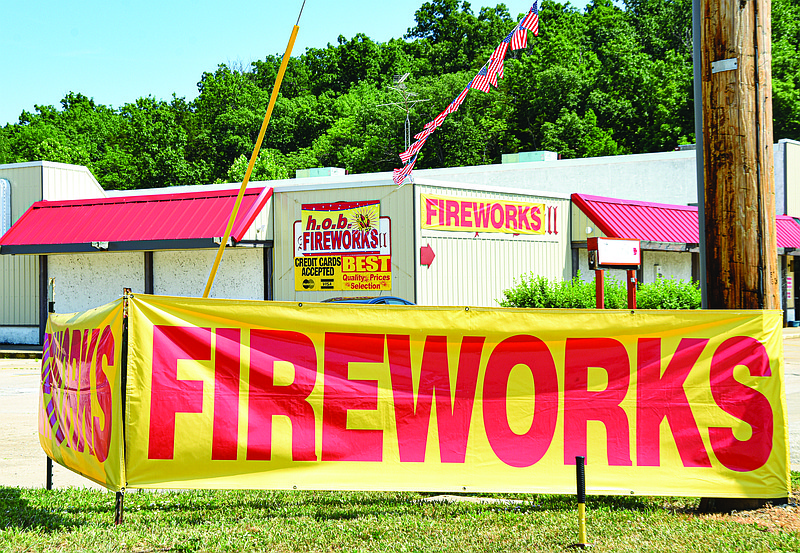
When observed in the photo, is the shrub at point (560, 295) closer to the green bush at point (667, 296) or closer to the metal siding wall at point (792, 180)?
the green bush at point (667, 296)

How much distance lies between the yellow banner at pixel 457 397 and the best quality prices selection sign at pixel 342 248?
14.5 meters

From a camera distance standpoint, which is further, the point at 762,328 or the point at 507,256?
the point at 507,256

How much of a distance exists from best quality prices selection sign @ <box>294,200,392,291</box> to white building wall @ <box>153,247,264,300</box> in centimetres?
157

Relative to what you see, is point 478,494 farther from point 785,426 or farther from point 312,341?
point 785,426

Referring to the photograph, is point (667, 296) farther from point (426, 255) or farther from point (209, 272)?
point (209, 272)

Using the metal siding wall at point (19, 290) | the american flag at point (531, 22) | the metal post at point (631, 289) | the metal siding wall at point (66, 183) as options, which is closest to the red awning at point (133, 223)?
the metal siding wall at point (66, 183)

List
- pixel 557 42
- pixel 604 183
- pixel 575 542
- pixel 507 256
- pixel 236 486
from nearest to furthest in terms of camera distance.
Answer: pixel 575 542
pixel 236 486
pixel 507 256
pixel 604 183
pixel 557 42

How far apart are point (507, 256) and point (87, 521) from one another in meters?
17.5

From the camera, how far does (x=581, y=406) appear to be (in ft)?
21.5

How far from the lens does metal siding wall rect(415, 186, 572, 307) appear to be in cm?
2119

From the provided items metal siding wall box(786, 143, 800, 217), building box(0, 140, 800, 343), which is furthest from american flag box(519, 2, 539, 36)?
metal siding wall box(786, 143, 800, 217)

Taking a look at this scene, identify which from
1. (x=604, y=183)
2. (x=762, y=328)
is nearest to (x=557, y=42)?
(x=604, y=183)

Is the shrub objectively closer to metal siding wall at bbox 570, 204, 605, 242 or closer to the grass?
metal siding wall at bbox 570, 204, 605, 242

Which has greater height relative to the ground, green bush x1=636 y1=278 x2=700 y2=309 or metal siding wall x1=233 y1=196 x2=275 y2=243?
metal siding wall x1=233 y1=196 x2=275 y2=243
